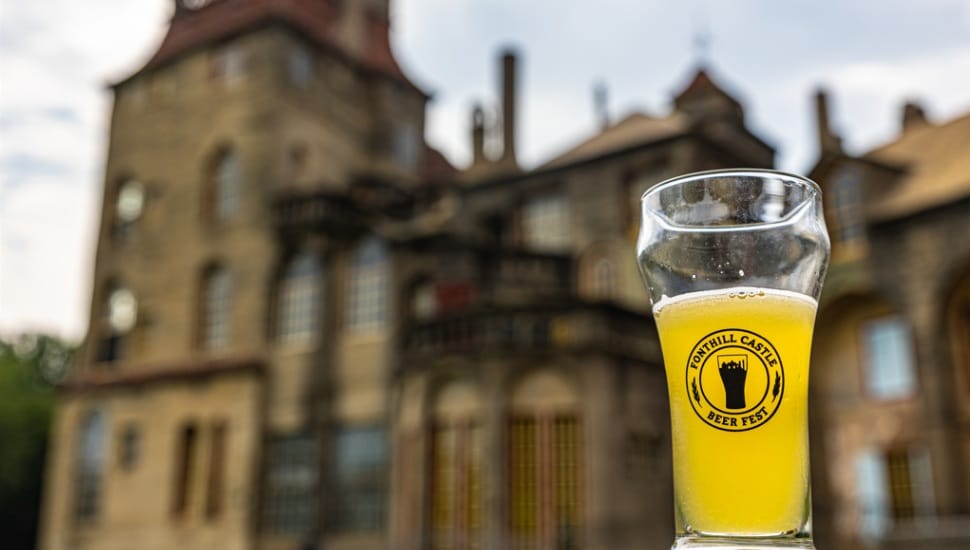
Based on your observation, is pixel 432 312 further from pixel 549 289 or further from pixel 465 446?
pixel 465 446

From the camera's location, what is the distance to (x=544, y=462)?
18.6m

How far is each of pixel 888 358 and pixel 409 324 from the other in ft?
38.8

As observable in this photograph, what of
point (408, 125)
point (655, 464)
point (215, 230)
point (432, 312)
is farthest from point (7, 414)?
point (655, 464)

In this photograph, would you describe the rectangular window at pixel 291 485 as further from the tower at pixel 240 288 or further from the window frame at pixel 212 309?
the window frame at pixel 212 309

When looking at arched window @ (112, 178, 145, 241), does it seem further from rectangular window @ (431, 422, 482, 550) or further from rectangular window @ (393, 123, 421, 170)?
rectangular window @ (431, 422, 482, 550)

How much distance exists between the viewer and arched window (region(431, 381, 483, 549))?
1903 centimetres

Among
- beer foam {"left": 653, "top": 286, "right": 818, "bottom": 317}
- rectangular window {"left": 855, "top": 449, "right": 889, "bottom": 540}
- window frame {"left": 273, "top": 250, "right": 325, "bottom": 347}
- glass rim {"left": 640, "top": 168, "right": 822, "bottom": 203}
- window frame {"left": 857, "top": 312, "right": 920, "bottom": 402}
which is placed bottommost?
rectangular window {"left": 855, "top": 449, "right": 889, "bottom": 540}

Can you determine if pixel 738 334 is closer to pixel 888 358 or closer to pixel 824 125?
pixel 888 358

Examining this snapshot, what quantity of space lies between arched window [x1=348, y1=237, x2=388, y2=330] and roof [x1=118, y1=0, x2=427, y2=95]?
7.52 m

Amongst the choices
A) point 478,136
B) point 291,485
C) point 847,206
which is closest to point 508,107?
point 478,136

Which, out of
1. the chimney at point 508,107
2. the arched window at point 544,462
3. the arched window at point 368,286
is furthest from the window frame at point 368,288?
the arched window at point 544,462

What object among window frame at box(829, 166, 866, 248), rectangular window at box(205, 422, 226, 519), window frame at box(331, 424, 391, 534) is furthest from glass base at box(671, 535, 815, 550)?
rectangular window at box(205, 422, 226, 519)

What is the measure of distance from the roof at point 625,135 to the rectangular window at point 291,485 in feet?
31.2

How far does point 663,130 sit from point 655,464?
9109mm
